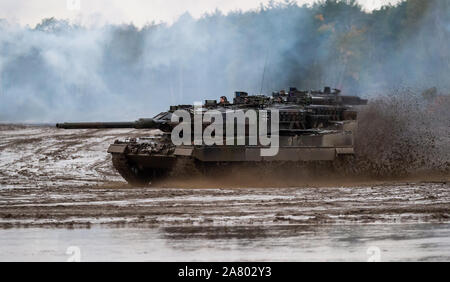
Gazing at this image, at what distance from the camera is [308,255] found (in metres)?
9.25

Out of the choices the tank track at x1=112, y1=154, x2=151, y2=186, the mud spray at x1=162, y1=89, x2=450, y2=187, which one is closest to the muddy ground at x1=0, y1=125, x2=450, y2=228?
the mud spray at x1=162, y1=89, x2=450, y2=187

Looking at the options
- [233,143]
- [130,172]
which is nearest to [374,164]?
[233,143]

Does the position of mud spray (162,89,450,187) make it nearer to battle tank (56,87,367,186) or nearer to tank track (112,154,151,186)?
battle tank (56,87,367,186)

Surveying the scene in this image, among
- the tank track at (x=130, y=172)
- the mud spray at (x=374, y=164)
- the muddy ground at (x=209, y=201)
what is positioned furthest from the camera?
the tank track at (x=130, y=172)

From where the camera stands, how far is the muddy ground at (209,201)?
38.7 ft

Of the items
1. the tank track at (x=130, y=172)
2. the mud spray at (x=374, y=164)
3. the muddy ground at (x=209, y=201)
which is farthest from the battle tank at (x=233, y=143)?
the muddy ground at (x=209, y=201)

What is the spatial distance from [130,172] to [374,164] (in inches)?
202

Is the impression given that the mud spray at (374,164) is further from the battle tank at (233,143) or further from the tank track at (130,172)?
the tank track at (130,172)

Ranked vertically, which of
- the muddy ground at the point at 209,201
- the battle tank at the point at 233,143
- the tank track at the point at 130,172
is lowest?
the muddy ground at the point at 209,201

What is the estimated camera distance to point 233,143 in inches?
659

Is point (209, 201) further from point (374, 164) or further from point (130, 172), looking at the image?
point (374, 164)

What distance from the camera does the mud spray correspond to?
17125mm

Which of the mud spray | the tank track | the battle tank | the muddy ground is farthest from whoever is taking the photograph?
the tank track

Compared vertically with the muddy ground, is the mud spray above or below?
above
